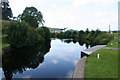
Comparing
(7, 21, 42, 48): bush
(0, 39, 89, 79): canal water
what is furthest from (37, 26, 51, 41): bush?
(0, 39, 89, 79): canal water

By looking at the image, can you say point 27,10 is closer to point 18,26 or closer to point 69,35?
point 18,26

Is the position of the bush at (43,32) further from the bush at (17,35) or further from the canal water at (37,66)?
the canal water at (37,66)

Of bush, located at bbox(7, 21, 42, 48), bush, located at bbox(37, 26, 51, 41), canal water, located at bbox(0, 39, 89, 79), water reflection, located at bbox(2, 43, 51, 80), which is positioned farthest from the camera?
bush, located at bbox(37, 26, 51, 41)

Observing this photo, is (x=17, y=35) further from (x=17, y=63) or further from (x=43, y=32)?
(x=43, y=32)

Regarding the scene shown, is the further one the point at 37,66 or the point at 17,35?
the point at 17,35

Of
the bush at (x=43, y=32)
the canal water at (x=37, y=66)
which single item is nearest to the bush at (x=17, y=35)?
the canal water at (x=37, y=66)

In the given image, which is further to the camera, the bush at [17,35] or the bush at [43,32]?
the bush at [43,32]

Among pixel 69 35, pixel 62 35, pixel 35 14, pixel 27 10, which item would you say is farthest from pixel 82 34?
pixel 27 10

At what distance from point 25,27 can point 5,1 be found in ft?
123

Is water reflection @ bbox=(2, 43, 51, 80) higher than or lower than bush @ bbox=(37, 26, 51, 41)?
lower

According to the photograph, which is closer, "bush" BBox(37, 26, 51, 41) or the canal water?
the canal water

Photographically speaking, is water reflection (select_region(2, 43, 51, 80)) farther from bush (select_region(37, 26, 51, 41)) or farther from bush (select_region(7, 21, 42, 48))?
bush (select_region(37, 26, 51, 41))

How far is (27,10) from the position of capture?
196 ft

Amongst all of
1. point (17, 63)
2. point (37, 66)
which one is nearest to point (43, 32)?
point (17, 63)
